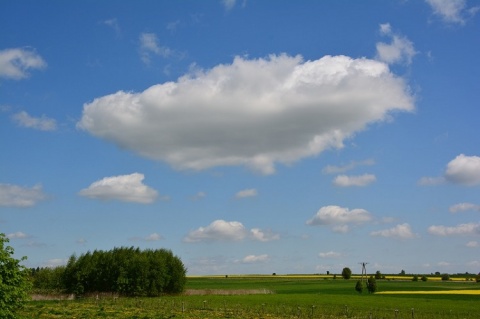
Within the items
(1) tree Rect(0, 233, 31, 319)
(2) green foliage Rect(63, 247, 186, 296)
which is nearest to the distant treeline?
(2) green foliage Rect(63, 247, 186, 296)

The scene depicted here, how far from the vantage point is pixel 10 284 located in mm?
28250

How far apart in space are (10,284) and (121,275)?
255 ft

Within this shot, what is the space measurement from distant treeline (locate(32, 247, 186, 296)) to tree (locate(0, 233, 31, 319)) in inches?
2997

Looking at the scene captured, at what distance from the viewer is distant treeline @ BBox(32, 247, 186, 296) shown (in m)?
104

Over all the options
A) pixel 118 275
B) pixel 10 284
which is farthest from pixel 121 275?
pixel 10 284

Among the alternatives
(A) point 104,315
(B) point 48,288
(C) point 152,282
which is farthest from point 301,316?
(B) point 48,288

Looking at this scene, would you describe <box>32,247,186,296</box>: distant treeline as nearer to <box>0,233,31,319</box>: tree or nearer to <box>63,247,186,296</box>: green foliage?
<box>63,247,186,296</box>: green foliage

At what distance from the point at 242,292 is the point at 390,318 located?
172 ft

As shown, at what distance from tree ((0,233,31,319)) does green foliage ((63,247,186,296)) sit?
250 feet

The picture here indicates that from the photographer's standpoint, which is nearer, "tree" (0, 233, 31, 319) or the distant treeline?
"tree" (0, 233, 31, 319)

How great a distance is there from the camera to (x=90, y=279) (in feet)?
345

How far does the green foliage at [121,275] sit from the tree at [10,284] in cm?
7618

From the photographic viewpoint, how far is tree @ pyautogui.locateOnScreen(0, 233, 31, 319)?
1071 inches

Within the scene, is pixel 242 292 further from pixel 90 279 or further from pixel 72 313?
pixel 72 313
